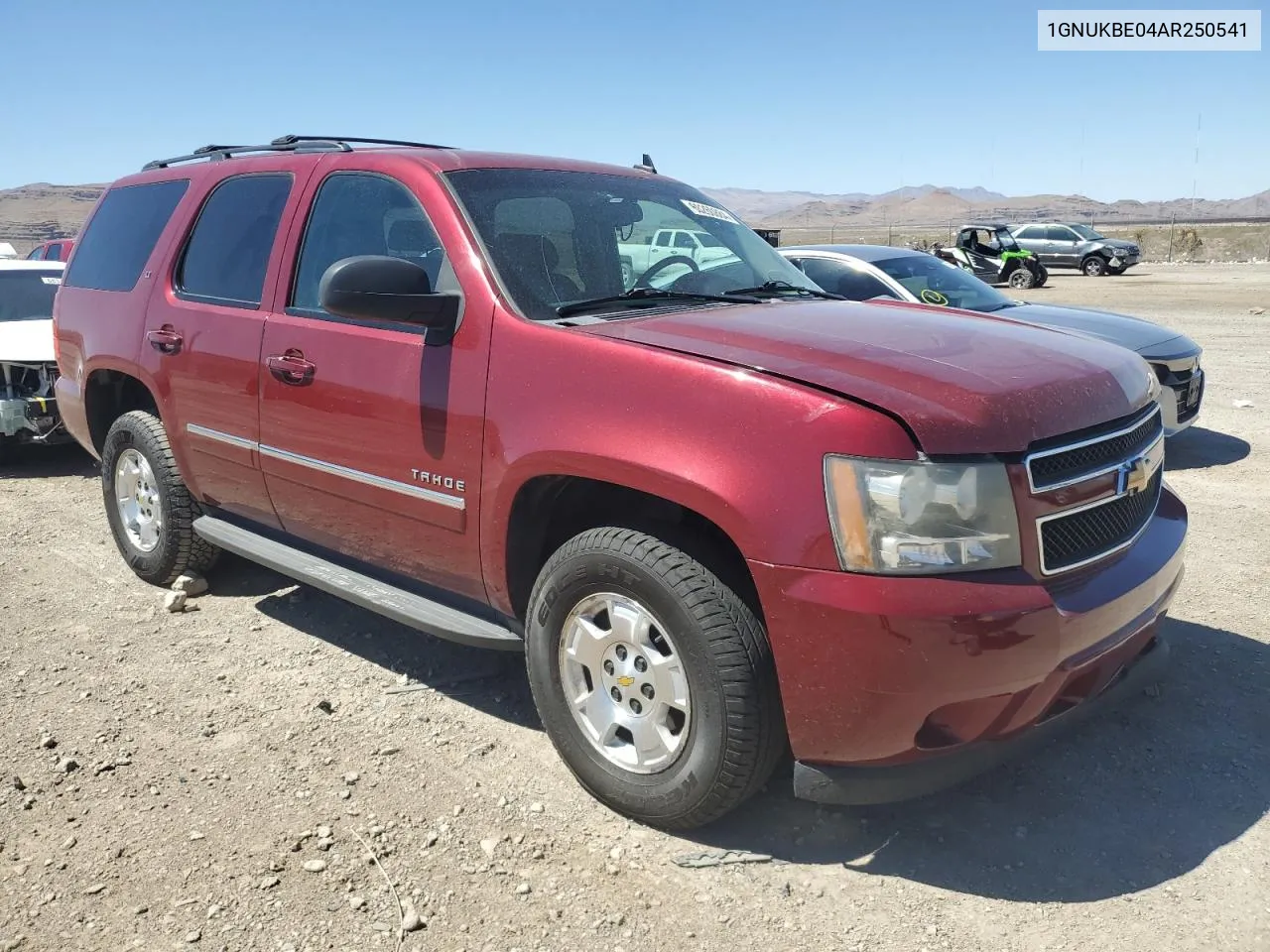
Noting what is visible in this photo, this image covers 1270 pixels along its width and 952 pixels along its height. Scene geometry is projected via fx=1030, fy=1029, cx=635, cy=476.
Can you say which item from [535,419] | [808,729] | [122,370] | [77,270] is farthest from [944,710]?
[77,270]

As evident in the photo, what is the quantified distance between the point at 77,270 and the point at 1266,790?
580 centimetres

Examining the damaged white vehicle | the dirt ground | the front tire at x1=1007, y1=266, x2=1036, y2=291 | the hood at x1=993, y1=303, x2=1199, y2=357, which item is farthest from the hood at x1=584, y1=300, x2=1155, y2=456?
the front tire at x1=1007, y1=266, x2=1036, y2=291

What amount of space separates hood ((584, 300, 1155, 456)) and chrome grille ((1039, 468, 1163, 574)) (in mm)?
232

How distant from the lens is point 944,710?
2.55 metres

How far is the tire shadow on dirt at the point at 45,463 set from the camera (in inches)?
316

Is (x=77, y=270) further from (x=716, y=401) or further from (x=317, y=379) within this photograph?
(x=716, y=401)

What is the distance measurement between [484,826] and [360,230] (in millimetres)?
2198

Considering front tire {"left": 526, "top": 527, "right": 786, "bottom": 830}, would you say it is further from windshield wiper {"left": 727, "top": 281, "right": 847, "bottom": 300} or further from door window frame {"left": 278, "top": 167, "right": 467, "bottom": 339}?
windshield wiper {"left": 727, "top": 281, "right": 847, "bottom": 300}

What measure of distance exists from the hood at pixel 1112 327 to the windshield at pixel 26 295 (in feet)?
26.3

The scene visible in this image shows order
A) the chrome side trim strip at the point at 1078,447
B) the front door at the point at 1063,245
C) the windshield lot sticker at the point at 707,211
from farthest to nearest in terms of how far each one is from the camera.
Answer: the front door at the point at 1063,245 < the windshield lot sticker at the point at 707,211 < the chrome side trim strip at the point at 1078,447

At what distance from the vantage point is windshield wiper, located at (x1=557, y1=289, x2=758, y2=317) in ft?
11.1

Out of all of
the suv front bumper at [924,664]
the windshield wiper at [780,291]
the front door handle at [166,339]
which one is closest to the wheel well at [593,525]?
the suv front bumper at [924,664]

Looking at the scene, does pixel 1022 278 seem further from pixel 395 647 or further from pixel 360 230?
pixel 360 230

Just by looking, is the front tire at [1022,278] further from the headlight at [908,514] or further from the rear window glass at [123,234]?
the headlight at [908,514]
